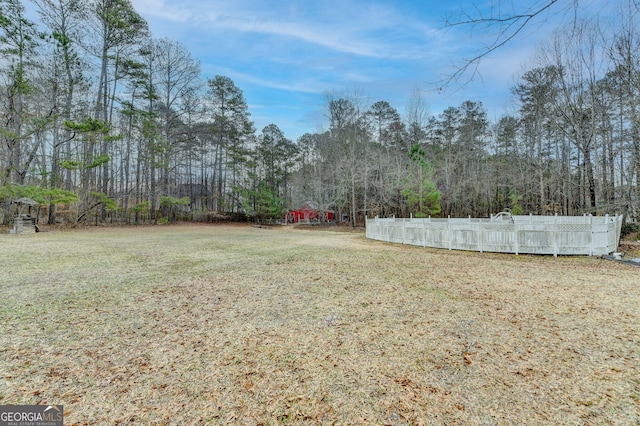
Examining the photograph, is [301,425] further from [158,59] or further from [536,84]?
[158,59]

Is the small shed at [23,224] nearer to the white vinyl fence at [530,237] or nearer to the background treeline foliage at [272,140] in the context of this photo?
the background treeline foliage at [272,140]

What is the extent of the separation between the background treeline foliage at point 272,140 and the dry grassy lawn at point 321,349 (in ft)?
27.5

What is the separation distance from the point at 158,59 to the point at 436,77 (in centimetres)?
2861

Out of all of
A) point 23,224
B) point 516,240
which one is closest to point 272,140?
point 23,224

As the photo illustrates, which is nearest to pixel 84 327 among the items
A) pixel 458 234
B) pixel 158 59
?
pixel 458 234

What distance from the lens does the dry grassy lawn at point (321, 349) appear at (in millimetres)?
1867

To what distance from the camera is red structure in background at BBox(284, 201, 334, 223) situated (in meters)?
32.8

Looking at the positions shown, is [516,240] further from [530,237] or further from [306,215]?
[306,215]

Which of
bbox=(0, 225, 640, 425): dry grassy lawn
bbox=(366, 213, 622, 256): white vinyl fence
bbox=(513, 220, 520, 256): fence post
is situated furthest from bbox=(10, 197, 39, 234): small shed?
bbox=(513, 220, 520, 256): fence post

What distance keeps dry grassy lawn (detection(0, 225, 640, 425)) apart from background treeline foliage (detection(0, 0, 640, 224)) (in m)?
8.39

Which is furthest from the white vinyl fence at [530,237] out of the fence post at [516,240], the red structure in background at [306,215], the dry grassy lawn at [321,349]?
the red structure in background at [306,215]

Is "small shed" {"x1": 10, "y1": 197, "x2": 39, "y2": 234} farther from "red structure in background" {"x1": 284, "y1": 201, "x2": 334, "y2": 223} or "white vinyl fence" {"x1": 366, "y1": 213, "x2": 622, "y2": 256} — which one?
"red structure in background" {"x1": 284, "y1": 201, "x2": 334, "y2": 223}

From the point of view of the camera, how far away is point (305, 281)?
17.0 ft

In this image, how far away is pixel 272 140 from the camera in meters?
35.1
